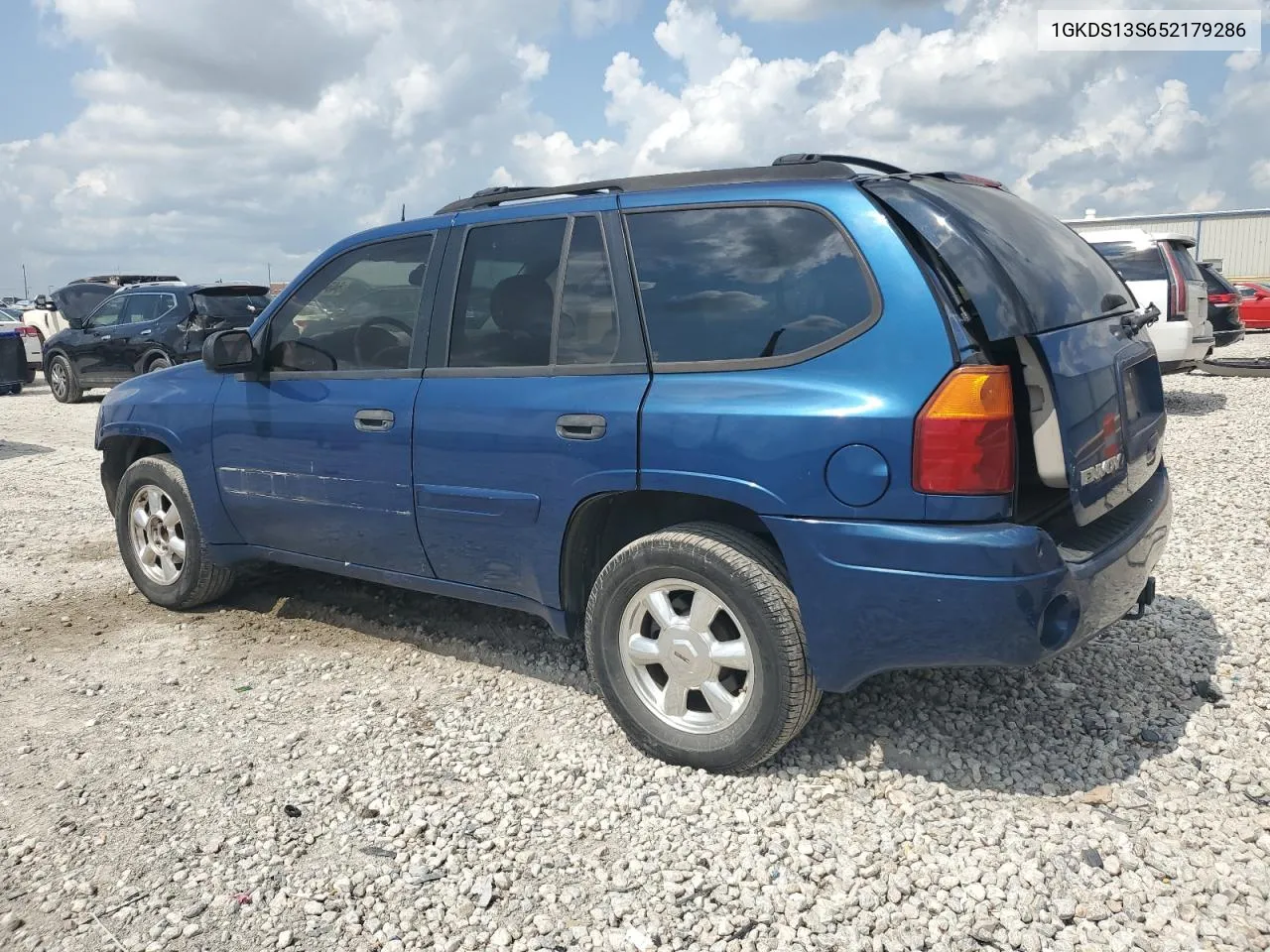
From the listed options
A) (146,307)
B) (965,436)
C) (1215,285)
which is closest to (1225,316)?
(1215,285)

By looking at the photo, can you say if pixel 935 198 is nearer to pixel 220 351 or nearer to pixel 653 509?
pixel 653 509

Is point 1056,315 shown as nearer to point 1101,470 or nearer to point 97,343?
point 1101,470

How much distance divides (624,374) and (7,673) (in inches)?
122

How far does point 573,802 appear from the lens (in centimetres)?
311

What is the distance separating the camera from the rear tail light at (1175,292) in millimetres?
9883

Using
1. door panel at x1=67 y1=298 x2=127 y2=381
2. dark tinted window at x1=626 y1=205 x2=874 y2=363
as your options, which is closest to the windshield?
door panel at x1=67 y1=298 x2=127 y2=381

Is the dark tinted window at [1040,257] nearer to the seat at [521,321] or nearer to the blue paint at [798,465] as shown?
the blue paint at [798,465]

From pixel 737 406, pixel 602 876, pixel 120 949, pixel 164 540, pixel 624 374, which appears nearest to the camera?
pixel 120 949

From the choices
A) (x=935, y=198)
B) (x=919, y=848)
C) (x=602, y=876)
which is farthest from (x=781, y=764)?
(x=935, y=198)

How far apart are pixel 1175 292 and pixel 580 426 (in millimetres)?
8854

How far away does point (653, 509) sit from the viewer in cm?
339

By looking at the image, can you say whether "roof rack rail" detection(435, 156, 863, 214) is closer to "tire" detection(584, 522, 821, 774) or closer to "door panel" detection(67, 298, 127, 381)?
"tire" detection(584, 522, 821, 774)

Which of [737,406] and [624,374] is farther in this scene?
[624,374]

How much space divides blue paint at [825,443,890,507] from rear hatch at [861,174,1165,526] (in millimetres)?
460
